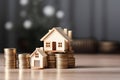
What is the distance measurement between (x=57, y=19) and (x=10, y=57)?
2.64 meters

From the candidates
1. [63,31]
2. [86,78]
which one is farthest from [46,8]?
[86,78]

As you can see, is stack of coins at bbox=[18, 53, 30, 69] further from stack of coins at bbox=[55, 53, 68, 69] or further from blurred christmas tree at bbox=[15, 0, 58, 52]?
blurred christmas tree at bbox=[15, 0, 58, 52]

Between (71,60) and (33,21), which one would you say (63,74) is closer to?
(71,60)

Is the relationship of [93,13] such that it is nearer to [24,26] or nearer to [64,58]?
[24,26]

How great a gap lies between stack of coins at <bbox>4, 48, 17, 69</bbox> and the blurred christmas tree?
251cm

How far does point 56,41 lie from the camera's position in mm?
1723

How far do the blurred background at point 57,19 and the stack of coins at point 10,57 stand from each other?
2512mm

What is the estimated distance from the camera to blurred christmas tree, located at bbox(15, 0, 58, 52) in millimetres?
4261

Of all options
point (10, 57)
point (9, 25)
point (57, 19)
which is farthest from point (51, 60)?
point (9, 25)

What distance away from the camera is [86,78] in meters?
1.32

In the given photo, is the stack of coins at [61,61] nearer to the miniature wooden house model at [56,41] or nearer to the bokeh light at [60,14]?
the miniature wooden house model at [56,41]

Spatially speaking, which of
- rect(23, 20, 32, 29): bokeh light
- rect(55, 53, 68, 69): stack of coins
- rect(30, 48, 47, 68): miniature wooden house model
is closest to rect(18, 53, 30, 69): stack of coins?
rect(30, 48, 47, 68): miniature wooden house model

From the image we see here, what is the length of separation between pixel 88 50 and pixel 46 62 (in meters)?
2.35

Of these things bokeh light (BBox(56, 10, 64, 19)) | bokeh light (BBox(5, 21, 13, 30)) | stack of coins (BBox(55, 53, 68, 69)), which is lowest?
stack of coins (BBox(55, 53, 68, 69))
